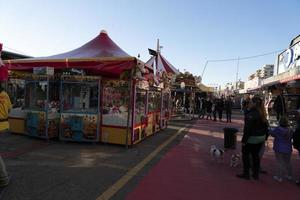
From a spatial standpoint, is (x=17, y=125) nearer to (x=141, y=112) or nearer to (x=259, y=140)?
(x=141, y=112)

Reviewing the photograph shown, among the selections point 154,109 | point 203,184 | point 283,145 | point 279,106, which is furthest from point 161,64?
point 203,184

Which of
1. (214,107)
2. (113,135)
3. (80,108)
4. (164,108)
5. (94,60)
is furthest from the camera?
(214,107)

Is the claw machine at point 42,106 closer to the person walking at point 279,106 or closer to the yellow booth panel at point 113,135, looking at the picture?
the yellow booth panel at point 113,135

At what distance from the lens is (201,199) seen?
6.44 metres

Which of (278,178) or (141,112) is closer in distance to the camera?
(278,178)

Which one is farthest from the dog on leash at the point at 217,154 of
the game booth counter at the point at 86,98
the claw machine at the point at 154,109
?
the claw machine at the point at 154,109

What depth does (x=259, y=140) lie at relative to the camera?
8.09 meters

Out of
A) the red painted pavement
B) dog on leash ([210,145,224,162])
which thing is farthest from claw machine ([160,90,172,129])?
dog on leash ([210,145,224,162])

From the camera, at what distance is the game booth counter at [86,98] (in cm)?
1144

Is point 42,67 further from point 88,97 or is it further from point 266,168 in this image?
point 266,168

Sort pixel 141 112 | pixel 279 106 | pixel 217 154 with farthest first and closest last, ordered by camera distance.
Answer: pixel 279 106 → pixel 141 112 → pixel 217 154

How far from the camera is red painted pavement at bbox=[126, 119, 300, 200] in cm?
668

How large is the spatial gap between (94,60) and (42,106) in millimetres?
2561

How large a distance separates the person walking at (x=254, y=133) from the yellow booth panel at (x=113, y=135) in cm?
416
